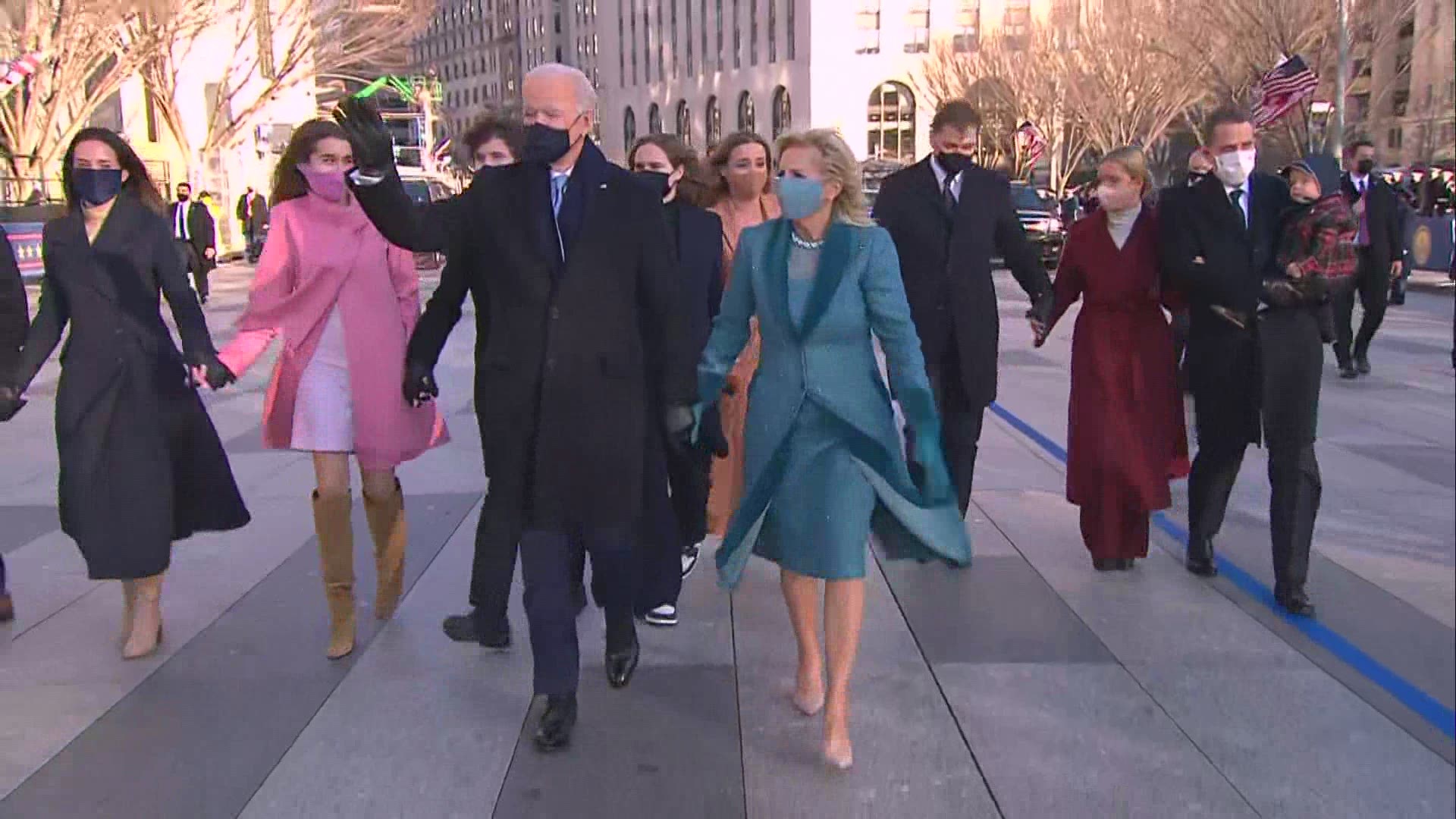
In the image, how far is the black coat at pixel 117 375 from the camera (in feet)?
14.6

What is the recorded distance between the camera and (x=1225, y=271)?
4.89m

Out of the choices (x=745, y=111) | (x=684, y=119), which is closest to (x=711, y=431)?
(x=745, y=111)

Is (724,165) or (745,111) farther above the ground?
(745,111)

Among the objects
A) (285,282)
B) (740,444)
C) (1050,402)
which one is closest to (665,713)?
(740,444)

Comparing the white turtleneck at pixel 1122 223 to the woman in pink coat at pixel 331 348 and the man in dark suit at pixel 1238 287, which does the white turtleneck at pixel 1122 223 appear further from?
the woman in pink coat at pixel 331 348

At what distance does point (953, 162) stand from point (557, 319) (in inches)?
92.5

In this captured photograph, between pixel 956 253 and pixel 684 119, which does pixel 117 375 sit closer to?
pixel 956 253

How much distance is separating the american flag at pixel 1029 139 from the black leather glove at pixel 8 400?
41893mm

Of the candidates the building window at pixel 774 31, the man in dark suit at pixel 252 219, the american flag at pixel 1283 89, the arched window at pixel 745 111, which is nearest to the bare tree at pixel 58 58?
the man in dark suit at pixel 252 219


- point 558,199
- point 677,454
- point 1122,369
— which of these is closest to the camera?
point 558,199

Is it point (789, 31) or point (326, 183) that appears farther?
point (789, 31)

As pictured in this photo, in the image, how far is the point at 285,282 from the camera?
178 inches

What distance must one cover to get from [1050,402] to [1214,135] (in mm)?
5004

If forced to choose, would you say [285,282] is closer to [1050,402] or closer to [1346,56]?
[1050,402]
